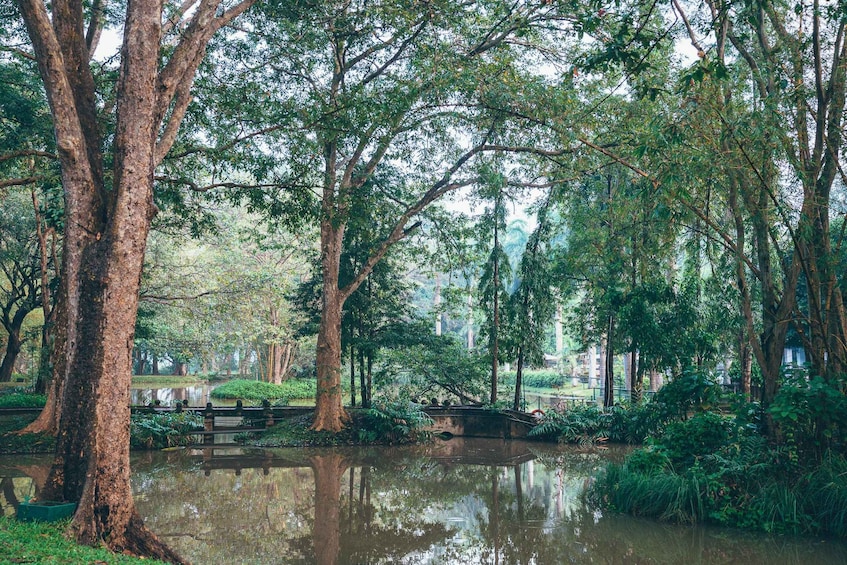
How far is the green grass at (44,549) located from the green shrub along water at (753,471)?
6.52m

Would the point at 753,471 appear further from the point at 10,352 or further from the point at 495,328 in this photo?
the point at 10,352

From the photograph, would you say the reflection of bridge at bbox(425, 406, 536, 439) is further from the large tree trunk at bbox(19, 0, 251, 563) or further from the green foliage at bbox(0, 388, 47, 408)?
the large tree trunk at bbox(19, 0, 251, 563)

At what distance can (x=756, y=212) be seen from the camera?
29.8ft

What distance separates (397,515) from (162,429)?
8061 millimetres

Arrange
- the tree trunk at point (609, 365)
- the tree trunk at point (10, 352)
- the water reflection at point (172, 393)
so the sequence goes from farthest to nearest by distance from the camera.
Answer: the water reflection at point (172, 393)
the tree trunk at point (10, 352)
the tree trunk at point (609, 365)

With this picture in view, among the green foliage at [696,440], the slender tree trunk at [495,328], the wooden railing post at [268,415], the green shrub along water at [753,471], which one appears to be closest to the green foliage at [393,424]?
the slender tree trunk at [495,328]

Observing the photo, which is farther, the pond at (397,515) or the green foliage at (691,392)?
the green foliage at (691,392)

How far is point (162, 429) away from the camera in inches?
588

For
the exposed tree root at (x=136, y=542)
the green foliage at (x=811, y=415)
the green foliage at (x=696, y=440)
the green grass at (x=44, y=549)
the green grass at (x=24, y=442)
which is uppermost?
the green foliage at (x=811, y=415)

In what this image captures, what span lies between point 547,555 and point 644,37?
5.71 metres

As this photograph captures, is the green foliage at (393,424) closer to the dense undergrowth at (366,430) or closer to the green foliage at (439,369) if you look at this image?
the dense undergrowth at (366,430)

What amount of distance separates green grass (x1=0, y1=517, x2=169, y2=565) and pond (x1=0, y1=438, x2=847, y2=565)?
165 centimetres

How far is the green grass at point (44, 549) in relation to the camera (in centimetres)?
481

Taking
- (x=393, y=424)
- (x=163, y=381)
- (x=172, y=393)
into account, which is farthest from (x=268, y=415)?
(x=163, y=381)
